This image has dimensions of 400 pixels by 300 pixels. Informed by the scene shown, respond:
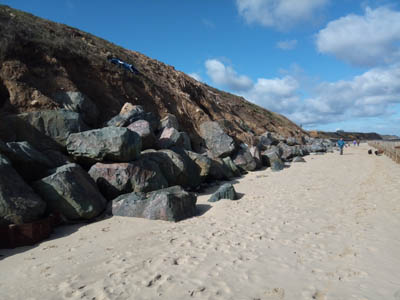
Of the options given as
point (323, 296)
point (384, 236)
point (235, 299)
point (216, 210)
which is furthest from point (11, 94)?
point (384, 236)

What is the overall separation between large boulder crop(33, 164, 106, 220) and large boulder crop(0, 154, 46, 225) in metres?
0.36

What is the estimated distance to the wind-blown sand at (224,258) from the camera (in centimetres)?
321

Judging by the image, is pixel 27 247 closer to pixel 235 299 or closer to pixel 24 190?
pixel 24 190

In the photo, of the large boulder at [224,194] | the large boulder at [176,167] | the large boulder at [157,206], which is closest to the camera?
the large boulder at [157,206]

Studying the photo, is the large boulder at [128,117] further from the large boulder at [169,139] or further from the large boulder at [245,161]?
the large boulder at [245,161]

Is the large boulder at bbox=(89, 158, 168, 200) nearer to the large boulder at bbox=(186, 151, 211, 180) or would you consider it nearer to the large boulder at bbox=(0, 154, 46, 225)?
the large boulder at bbox=(0, 154, 46, 225)

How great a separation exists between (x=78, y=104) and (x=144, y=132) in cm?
347

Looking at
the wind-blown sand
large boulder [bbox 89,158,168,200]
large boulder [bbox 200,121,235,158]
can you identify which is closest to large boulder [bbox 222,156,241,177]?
large boulder [bbox 200,121,235,158]

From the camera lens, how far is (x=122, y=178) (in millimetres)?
6938

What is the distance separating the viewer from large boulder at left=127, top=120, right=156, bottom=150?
31.6 feet

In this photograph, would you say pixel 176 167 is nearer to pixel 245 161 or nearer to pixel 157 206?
pixel 157 206

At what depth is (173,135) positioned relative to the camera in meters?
11.5

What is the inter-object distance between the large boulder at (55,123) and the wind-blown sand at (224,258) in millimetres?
3926

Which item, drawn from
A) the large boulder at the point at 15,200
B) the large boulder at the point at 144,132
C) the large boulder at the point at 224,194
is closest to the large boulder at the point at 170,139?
the large boulder at the point at 144,132
